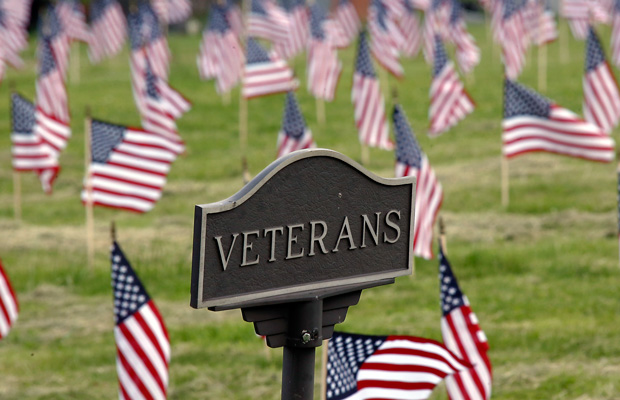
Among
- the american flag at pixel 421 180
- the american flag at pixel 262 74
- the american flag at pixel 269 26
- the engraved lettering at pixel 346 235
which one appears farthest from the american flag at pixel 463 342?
the american flag at pixel 269 26

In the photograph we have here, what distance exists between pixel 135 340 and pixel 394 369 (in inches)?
86.4

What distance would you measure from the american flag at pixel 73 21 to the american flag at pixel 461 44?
13.0m

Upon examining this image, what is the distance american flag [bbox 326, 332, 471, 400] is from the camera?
666 cm

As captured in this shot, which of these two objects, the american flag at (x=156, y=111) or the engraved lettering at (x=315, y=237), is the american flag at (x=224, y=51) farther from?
the engraved lettering at (x=315, y=237)

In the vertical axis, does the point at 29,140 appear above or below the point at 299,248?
above

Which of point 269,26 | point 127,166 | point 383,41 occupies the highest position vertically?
point 269,26

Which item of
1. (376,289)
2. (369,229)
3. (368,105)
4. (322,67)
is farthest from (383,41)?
(369,229)

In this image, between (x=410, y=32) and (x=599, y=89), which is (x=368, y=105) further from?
(x=410, y=32)

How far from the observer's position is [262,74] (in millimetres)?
19953

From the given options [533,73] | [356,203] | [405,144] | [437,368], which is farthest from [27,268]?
[533,73]

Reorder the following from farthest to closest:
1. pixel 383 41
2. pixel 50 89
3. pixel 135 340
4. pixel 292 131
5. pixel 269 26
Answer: pixel 269 26, pixel 383 41, pixel 50 89, pixel 292 131, pixel 135 340

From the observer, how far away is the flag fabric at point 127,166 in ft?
41.6

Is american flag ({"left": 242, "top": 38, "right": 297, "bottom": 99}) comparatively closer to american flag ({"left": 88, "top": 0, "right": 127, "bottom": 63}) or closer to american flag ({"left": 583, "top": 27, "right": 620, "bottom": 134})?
american flag ({"left": 583, "top": 27, "right": 620, "bottom": 134})

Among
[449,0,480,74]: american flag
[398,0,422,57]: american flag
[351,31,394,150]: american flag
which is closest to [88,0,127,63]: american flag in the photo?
[398,0,422,57]: american flag
